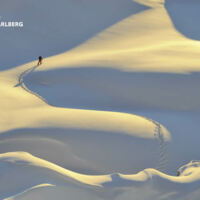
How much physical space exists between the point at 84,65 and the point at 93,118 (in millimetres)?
3143

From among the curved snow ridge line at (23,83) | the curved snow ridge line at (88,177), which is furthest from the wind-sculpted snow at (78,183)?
the curved snow ridge line at (23,83)

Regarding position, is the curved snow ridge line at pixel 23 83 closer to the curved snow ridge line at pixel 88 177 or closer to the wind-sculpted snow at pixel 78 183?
the curved snow ridge line at pixel 88 177

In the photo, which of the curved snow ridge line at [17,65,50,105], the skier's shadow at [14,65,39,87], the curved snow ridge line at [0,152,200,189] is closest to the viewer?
the curved snow ridge line at [0,152,200,189]

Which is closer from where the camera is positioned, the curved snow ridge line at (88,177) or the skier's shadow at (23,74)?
the curved snow ridge line at (88,177)

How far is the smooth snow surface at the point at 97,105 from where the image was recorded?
324 inches

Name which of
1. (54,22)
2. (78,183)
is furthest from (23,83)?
(78,183)

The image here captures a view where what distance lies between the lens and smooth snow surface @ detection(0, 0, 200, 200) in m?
8.23

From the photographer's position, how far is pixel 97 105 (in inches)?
494

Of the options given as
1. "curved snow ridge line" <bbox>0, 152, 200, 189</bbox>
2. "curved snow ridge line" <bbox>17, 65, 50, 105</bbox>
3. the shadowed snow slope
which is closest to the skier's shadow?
"curved snow ridge line" <bbox>17, 65, 50, 105</bbox>

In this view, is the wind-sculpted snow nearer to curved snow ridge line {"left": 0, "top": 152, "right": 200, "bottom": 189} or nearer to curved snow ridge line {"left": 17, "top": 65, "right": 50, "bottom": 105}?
curved snow ridge line {"left": 0, "top": 152, "right": 200, "bottom": 189}

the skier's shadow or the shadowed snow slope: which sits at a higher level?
the shadowed snow slope

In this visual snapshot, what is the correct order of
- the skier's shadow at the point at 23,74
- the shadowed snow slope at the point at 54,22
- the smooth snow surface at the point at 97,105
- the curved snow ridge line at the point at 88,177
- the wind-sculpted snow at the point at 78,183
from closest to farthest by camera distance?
the wind-sculpted snow at the point at 78,183
the curved snow ridge line at the point at 88,177
the smooth snow surface at the point at 97,105
the skier's shadow at the point at 23,74
the shadowed snow slope at the point at 54,22

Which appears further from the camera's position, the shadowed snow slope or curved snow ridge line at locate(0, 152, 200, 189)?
the shadowed snow slope

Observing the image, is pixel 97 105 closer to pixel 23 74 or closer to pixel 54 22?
pixel 23 74
